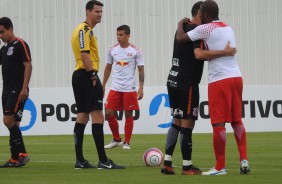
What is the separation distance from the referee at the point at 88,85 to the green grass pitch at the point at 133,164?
31 centimetres

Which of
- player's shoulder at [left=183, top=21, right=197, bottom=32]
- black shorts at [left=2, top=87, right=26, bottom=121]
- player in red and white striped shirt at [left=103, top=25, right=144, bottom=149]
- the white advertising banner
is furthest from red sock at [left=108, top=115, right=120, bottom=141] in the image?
player's shoulder at [left=183, top=21, right=197, bottom=32]

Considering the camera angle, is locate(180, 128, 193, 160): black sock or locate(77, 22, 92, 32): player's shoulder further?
locate(77, 22, 92, 32): player's shoulder

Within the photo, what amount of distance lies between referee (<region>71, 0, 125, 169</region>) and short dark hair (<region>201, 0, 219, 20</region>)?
1.95 metres

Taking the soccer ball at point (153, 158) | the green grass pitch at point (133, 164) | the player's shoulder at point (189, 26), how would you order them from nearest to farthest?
the green grass pitch at point (133, 164) → the player's shoulder at point (189, 26) → the soccer ball at point (153, 158)

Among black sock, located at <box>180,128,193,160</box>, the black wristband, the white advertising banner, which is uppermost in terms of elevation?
the black wristband

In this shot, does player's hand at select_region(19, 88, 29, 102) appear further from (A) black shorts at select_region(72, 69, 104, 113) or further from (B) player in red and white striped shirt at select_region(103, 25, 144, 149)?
(B) player in red and white striped shirt at select_region(103, 25, 144, 149)

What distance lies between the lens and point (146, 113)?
24.3 m

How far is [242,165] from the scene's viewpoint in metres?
11.4

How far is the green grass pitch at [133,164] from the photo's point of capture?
36.2 feet

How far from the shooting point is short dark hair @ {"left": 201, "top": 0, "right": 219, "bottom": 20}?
11.3 metres

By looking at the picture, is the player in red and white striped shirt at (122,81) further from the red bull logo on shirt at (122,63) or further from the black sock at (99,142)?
A: the black sock at (99,142)

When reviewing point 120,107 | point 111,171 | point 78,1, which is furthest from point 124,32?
point 78,1

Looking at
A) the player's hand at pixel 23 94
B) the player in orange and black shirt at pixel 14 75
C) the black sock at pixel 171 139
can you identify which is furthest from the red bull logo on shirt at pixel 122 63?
the black sock at pixel 171 139

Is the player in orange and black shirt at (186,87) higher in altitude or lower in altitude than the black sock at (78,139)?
higher
